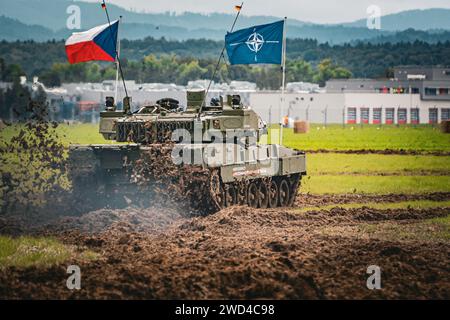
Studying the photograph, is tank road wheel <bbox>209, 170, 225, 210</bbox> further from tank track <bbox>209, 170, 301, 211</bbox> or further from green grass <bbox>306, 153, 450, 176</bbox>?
green grass <bbox>306, 153, 450, 176</bbox>

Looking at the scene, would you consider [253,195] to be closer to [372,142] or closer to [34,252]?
[34,252]

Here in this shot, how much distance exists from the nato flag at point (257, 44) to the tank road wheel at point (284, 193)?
3.69m

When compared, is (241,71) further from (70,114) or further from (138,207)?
(138,207)

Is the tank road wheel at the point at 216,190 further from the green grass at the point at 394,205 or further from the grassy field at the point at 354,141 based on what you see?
the grassy field at the point at 354,141

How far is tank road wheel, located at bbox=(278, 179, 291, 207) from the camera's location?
26.8 meters

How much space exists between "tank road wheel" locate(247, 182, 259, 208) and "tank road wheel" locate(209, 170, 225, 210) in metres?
1.56

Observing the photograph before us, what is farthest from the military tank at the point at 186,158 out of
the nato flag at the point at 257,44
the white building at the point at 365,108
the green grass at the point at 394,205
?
the white building at the point at 365,108

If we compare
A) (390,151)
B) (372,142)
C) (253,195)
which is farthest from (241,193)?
(372,142)

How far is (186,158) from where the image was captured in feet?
72.6

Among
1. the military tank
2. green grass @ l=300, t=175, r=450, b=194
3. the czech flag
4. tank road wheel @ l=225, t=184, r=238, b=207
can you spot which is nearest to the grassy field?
green grass @ l=300, t=175, r=450, b=194

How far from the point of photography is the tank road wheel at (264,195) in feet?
84.4

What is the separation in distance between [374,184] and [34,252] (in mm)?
16853

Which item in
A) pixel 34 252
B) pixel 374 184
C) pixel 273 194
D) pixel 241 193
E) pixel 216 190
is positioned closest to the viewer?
pixel 34 252

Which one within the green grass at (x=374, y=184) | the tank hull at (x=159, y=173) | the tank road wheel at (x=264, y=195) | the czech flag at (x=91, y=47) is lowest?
the green grass at (x=374, y=184)
